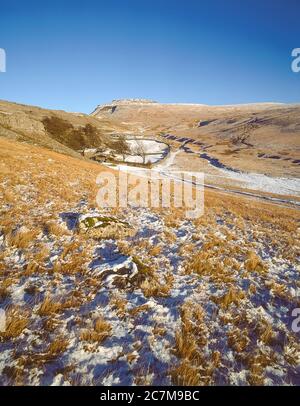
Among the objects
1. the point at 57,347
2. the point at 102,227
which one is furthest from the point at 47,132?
the point at 57,347

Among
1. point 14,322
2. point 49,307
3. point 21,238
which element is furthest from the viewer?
point 21,238

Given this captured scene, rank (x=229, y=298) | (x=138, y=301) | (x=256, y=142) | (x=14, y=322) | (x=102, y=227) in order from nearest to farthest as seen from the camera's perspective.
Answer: (x=14, y=322) < (x=138, y=301) < (x=229, y=298) < (x=102, y=227) < (x=256, y=142)

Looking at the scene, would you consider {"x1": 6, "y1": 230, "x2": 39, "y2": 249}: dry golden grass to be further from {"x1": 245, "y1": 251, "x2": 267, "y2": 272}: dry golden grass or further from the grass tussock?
{"x1": 245, "y1": 251, "x2": 267, "y2": 272}: dry golden grass

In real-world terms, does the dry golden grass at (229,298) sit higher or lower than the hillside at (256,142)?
lower

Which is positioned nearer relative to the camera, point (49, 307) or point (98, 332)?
point (98, 332)

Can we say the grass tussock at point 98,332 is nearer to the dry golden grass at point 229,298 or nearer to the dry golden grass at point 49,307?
the dry golden grass at point 49,307

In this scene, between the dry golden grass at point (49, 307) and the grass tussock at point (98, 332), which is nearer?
the grass tussock at point (98, 332)

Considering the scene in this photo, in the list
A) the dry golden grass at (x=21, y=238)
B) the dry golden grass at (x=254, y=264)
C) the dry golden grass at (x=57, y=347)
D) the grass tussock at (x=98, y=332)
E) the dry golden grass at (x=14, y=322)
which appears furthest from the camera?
the dry golden grass at (x=254, y=264)

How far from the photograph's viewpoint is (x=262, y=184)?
47156mm

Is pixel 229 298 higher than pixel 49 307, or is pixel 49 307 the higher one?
pixel 49 307

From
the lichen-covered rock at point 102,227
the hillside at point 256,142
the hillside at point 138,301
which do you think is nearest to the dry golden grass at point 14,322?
the hillside at point 138,301

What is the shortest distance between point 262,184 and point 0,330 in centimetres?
5154

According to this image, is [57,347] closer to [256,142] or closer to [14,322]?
[14,322]

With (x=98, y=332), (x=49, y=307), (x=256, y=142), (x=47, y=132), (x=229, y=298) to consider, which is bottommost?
(x=229, y=298)
